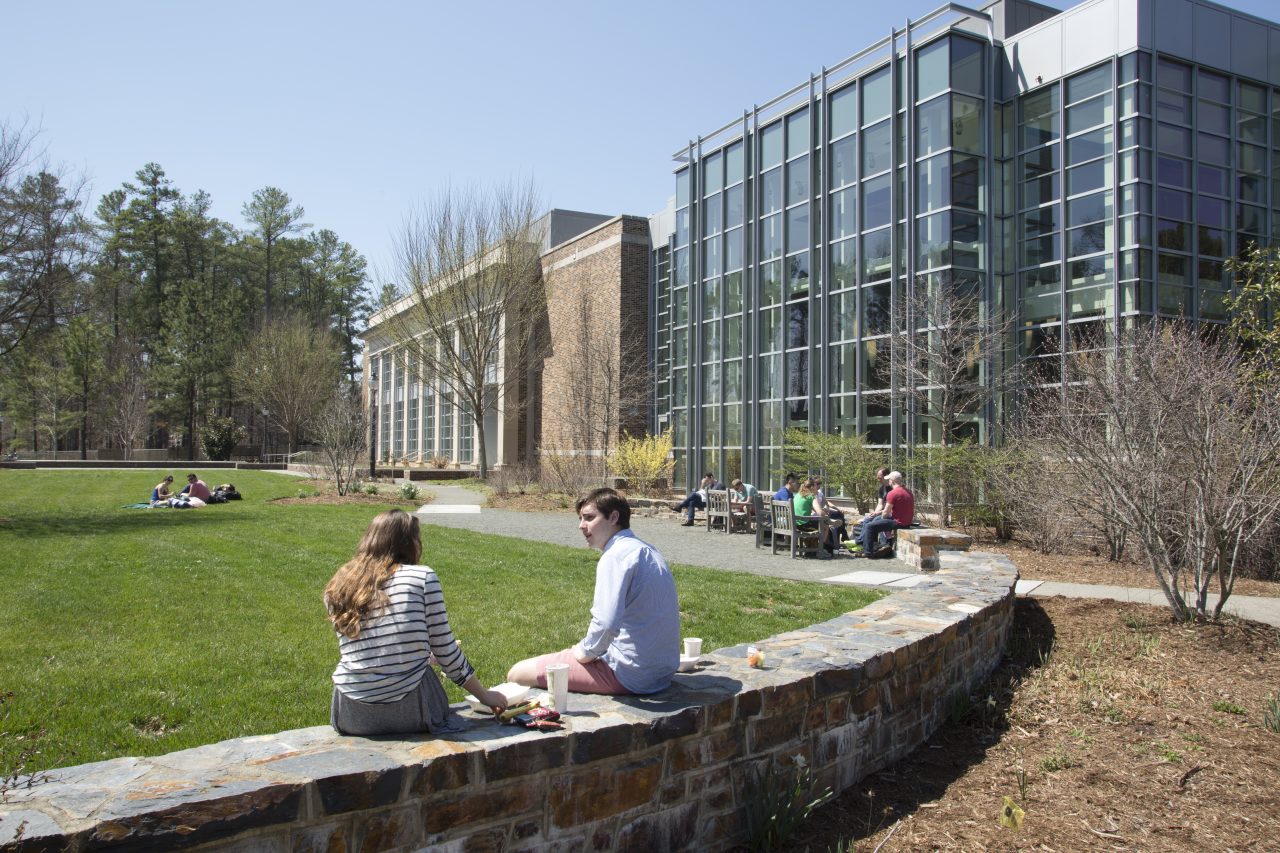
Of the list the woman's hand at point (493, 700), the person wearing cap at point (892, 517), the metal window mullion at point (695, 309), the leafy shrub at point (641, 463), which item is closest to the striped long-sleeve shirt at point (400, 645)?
the woman's hand at point (493, 700)

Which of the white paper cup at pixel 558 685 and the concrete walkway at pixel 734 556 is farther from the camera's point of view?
the concrete walkway at pixel 734 556

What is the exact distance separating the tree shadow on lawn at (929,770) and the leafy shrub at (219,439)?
51.2 meters

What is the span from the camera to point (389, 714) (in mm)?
3189

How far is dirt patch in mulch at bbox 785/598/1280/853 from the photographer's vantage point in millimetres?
3932

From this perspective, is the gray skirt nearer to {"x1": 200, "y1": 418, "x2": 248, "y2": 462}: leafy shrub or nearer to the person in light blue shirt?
the person in light blue shirt

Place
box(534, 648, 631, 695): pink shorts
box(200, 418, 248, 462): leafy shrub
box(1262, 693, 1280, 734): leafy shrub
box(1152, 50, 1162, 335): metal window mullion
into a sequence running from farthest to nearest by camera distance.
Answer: box(200, 418, 248, 462): leafy shrub → box(1152, 50, 1162, 335): metal window mullion → box(1262, 693, 1280, 734): leafy shrub → box(534, 648, 631, 695): pink shorts

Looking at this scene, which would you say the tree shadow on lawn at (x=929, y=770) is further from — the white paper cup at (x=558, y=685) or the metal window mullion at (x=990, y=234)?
the metal window mullion at (x=990, y=234)

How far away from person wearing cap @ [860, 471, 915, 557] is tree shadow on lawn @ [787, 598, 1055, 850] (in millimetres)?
5777

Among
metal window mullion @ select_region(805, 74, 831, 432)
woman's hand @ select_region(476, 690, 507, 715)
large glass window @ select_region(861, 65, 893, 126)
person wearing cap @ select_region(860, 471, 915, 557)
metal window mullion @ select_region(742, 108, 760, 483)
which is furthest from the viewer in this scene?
metal window mullion @ select_region(742, 108, 760, 483)

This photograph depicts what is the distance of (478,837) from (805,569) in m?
8.90

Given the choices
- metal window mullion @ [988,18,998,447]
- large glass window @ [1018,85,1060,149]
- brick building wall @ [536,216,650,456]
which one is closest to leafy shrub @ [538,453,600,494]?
brick building wall @ [536,216,650,456]

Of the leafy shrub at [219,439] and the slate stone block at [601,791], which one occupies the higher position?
the leafy shrub at [219,439]

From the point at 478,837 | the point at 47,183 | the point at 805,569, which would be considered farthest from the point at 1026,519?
the point at 47,183

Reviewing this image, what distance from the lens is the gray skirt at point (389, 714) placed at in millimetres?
3186
